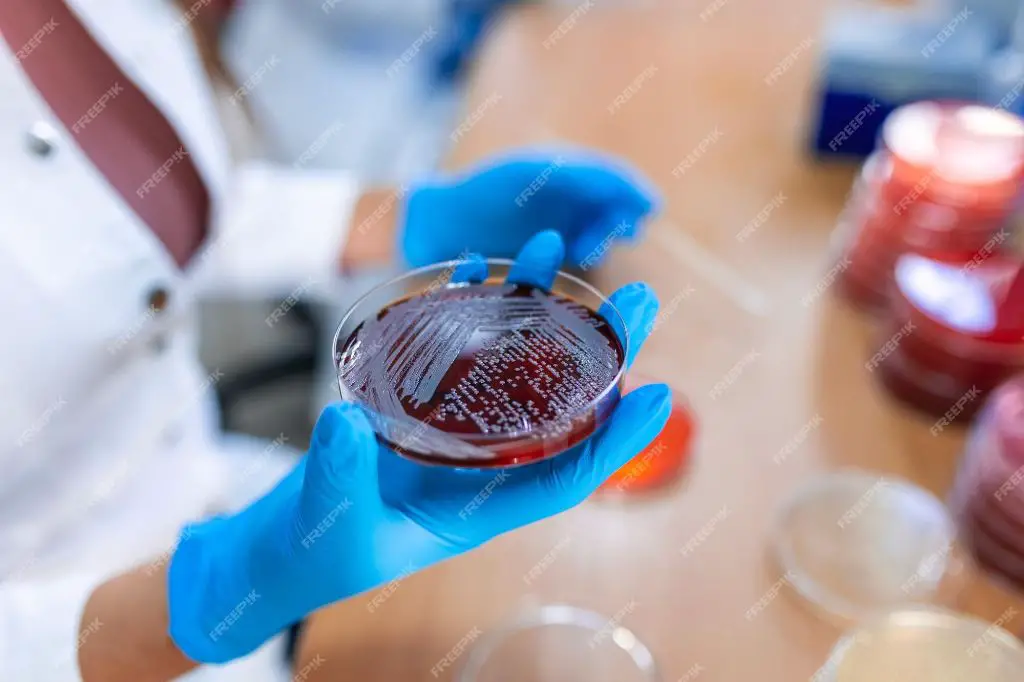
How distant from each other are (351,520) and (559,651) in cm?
27

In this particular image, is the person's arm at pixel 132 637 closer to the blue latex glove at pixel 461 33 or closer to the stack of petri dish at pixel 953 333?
the stack of petri dish at pixel 953 333

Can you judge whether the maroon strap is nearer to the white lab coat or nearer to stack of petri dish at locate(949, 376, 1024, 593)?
the white lab coat

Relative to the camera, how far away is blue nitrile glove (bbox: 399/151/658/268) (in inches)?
38.8

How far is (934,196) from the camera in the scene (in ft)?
3.26

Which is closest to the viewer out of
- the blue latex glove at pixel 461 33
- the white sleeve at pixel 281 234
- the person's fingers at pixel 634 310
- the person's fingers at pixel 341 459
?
the person's fingers at pixel 341 459

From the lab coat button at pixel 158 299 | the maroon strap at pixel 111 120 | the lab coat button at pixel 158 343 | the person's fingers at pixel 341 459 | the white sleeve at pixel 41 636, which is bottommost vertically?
the white sleeve at pixel 41 636

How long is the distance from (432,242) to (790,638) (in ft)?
2.00

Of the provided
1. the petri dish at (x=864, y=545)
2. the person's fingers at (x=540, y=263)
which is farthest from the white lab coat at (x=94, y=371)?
the petri dish at (x=864, y=545)

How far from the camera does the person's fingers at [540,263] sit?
743 mm

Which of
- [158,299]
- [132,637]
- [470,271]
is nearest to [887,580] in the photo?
[470,271]

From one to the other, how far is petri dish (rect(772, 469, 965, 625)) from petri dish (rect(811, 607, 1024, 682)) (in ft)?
0.27

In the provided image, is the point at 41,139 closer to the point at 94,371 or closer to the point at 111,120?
the point at 111,120

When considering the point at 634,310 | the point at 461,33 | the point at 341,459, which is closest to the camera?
the point at 341,459

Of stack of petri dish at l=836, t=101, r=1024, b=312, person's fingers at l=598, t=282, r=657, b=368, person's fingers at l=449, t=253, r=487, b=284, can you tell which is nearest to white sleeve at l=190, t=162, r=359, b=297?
person's fingers at l=449, t=253, r=487, b=284
